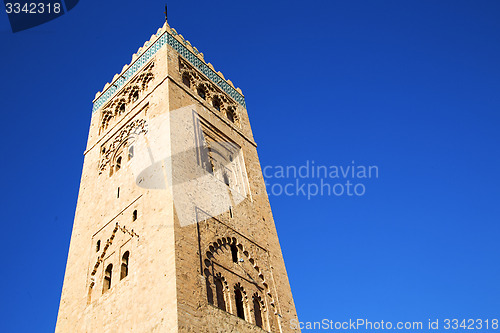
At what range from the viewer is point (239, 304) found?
8336 millimetres

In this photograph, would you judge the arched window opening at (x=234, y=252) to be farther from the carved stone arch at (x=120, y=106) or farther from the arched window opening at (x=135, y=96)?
the carved stone arch at (x=120, y=106)

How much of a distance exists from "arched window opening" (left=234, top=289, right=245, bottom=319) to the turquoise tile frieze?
22.5ft

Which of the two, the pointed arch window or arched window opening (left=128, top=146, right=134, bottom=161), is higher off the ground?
the pointed arch window

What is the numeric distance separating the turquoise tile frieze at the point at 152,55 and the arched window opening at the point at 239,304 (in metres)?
6.85

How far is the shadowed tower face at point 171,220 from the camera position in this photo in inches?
298

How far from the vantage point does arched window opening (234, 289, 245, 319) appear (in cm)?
823

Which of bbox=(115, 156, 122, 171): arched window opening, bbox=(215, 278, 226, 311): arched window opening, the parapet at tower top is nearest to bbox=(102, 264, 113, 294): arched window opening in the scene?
bbox=(215, 278, 226, 311): arched window opening

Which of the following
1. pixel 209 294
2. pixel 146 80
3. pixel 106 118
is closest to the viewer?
pixel 209 294

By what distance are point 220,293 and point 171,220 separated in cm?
143

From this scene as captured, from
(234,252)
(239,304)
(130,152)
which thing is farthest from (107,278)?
(130,152)

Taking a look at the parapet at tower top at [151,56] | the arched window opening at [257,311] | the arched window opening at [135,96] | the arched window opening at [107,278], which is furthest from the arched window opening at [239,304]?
the parapet at tower top at [151,56]

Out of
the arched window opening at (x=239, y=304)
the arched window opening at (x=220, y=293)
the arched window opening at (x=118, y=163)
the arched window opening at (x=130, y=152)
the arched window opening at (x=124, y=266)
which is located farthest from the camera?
the arched window opening at (x=118, y=163)

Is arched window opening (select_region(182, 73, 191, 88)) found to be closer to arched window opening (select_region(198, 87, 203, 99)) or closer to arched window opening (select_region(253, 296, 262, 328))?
arched window opening (select_region(198, 87, 203, 99))

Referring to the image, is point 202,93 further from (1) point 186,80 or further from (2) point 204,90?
(1) point 186,80
